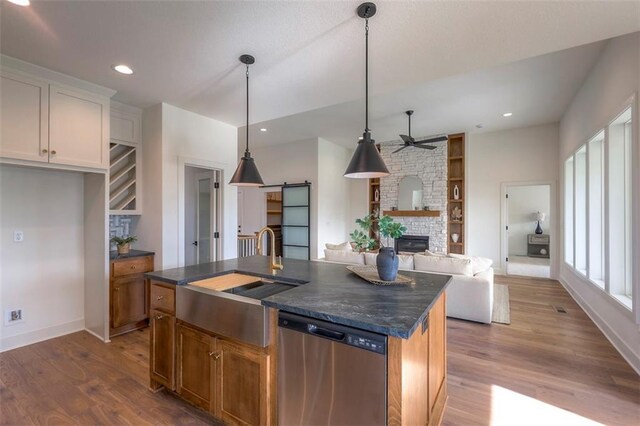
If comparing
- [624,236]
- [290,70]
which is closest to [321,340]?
[290,70]

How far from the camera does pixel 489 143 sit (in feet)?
21.7

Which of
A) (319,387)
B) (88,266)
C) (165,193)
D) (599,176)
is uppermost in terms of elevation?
(599,176)

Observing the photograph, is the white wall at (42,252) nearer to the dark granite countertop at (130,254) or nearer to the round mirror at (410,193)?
the dark granite countertop at (130,254)

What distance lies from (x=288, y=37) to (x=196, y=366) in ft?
8.12

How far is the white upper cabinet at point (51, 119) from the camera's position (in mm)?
2542

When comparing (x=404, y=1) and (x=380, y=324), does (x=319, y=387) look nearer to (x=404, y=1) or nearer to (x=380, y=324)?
(x=380, y=324)

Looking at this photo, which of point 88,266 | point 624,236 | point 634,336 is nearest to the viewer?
point 634,336

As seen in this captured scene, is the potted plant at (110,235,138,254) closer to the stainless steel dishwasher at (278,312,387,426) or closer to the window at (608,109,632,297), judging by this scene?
the stainless steel dishwasher at (278,312,387,426)

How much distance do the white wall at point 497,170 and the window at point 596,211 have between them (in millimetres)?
2552

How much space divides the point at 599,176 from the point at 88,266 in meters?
6.42

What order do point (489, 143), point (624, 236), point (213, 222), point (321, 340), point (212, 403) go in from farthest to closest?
1. point (489, 143)
2. point (213, 222)
3. point (624, 236)
4. point (212, 403)
5. point (321, 340)

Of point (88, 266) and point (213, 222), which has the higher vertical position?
point (213, 222)

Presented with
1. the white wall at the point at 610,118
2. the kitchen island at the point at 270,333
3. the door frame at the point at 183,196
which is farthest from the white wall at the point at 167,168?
the white wall at the point at 610,118

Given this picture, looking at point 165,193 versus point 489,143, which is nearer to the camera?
point 165,193
